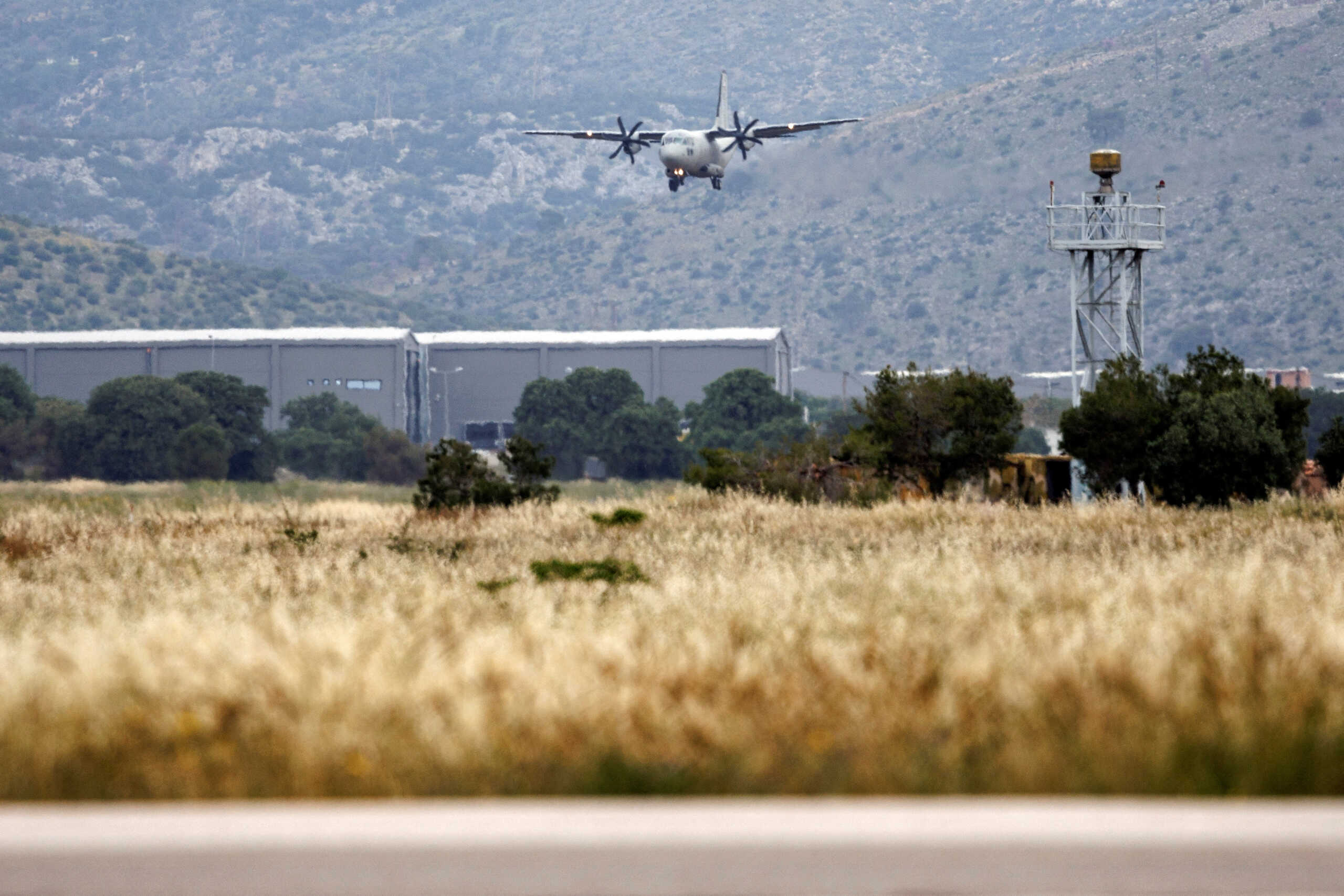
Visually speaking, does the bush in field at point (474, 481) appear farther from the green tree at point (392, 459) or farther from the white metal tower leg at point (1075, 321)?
the green tree at point (392, 459)

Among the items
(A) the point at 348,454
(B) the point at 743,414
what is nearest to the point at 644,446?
(B) the point at 743,414

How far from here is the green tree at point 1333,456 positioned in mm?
40594

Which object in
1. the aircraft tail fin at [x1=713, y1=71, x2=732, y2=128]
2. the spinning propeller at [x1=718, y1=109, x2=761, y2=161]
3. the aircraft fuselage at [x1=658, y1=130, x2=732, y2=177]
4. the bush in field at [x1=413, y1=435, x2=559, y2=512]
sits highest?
the aircraft tail fin at [x1=713, y1=71, x2=732, y2=128]

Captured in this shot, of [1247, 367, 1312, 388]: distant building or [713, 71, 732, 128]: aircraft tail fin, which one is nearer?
[713, 71, 732, 128]: aircraft tail fin

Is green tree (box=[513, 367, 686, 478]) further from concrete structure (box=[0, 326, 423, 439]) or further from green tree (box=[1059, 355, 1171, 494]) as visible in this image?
green tree (box=[1059, 355, 1171, 494])

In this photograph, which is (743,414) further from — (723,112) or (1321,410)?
(1321,410)

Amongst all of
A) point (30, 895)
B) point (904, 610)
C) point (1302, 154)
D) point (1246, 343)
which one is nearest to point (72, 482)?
point (904, 610)

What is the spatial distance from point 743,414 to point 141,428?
3580 centimetres

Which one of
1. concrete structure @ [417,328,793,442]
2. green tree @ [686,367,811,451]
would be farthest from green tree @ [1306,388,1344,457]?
concrete structure @ [417,328,793,442]

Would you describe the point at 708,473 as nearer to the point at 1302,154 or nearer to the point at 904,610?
the point at 904,610

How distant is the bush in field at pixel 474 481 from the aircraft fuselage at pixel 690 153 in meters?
41.0

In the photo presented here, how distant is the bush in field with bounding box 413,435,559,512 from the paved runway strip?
2828 centimetres

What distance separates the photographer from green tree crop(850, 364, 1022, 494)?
132ft

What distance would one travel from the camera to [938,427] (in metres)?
40.7
